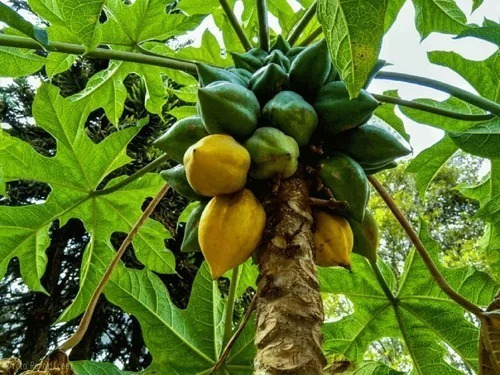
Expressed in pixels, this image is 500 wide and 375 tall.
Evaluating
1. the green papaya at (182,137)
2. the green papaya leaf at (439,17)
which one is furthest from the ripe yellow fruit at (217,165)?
the green papaya leaf at (439,17)

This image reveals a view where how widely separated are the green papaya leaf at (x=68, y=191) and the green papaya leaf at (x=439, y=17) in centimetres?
70

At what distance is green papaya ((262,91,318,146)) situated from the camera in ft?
2.98

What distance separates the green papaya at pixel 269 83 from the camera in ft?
3.24

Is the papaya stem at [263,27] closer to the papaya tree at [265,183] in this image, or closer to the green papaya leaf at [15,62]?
the papaya tree at [265,183]

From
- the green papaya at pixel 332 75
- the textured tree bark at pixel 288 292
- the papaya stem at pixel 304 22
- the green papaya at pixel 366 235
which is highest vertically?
the papaya stem at pixel 304 22

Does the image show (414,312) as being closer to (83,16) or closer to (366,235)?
(366,235)

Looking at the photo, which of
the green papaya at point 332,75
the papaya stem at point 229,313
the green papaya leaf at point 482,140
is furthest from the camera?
the papaya stem at point 229,313

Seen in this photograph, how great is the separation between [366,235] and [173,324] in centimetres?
53

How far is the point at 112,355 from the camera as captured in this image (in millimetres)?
5223

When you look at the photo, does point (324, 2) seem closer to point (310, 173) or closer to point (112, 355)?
point (310, 173)

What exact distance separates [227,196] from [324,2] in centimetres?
30

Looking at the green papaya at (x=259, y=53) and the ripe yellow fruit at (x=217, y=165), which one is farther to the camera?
the green papaya at (x=259, y=53)

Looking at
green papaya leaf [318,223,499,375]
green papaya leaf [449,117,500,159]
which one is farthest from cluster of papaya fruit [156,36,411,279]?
green papaya leaf [318,223,499,375]

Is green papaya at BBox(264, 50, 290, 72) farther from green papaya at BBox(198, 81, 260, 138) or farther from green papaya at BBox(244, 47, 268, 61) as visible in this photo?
green papaya at BBox(198, 81, 260, 138)
